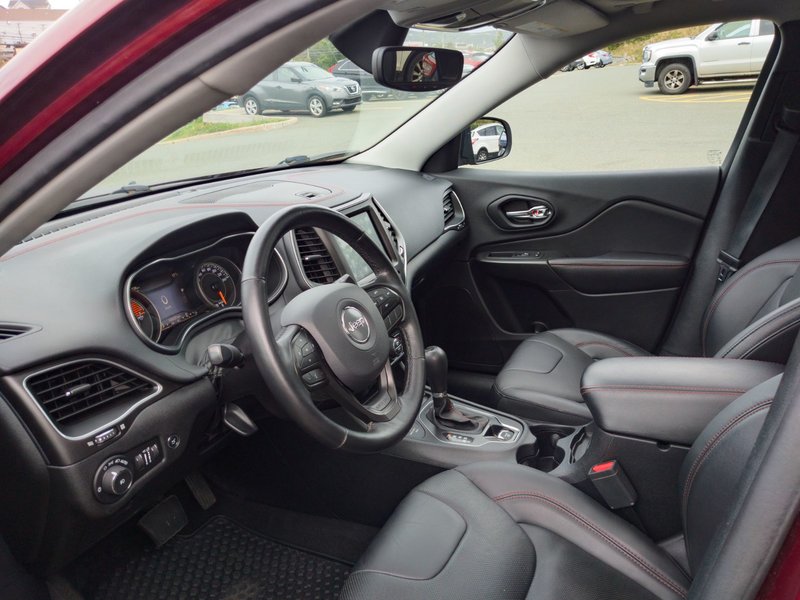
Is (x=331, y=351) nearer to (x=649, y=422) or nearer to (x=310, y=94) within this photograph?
(x=649, y=422)

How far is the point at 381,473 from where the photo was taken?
85.4 inches

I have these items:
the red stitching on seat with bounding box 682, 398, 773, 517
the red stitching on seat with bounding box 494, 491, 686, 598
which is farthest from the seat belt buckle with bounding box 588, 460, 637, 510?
the red stitching on seat with bounding box 682, 398, 773, 517

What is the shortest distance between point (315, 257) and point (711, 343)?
1.30m

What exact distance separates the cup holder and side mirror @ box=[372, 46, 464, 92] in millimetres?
1147

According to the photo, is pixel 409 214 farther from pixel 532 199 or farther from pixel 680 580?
pixel 680 580

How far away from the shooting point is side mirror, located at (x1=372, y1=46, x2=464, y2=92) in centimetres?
195

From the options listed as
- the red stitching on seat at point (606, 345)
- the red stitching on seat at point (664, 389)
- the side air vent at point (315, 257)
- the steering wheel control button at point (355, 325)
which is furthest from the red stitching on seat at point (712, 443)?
the red stitching on seat at point (606, 345)

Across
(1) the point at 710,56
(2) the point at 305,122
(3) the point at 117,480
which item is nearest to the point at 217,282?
(3) the point at 117,480

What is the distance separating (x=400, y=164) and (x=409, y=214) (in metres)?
0.49

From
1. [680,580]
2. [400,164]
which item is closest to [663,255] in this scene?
[400,164]

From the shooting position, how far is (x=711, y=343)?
7.41ft

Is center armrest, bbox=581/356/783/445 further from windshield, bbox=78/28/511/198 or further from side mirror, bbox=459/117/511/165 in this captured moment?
side mirror, bbox=459/117/511/165

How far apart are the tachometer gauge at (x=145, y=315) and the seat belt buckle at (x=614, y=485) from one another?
113cm

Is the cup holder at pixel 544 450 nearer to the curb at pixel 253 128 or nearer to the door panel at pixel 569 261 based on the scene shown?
the door panel at pixel 569 261
